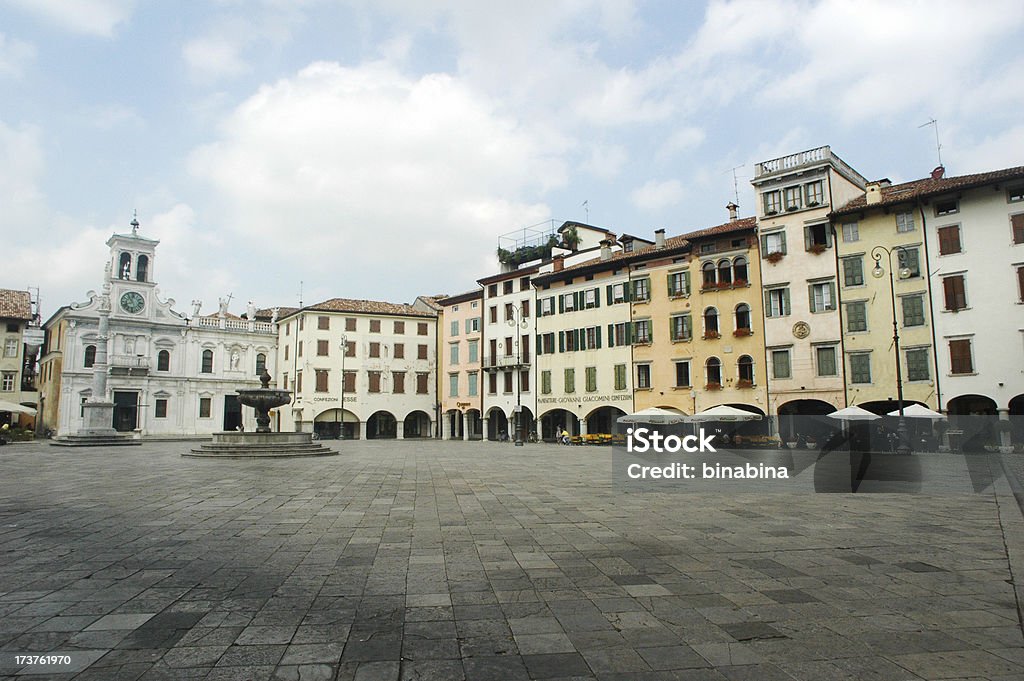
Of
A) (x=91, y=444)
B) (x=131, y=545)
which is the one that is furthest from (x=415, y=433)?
(x=131, y=545)

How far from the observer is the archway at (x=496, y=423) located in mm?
52831

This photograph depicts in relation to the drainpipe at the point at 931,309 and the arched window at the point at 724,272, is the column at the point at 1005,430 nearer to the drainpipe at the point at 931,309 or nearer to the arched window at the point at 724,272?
the drainpipe at the point at 931,309

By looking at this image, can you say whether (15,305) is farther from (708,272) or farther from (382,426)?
(708,272)

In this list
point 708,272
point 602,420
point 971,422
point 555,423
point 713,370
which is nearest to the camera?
point 971,422

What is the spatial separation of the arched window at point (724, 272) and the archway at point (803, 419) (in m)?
7.71

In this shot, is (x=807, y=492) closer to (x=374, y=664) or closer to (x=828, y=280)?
(x=374, y=664)

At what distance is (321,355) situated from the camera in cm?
5591

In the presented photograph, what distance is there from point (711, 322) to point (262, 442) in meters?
25.1

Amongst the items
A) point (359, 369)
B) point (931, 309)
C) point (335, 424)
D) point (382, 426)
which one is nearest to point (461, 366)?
point (359, 369)

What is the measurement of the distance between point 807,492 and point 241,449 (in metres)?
20.2

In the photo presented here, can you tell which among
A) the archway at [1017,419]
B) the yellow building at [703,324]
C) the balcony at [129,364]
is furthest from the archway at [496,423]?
the archway at [1017,419]

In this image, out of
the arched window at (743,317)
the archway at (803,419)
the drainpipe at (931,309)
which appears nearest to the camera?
the drainpipe at (931,309)

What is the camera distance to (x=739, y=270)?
37.1 meters

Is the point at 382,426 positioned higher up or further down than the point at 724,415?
further down
